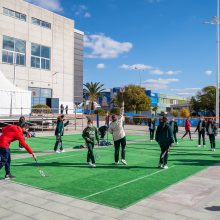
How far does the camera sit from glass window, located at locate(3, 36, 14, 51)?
4372cm

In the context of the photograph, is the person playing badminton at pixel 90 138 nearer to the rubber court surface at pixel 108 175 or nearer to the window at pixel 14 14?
the rubber court surface at pixel 108 175

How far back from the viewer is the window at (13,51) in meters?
43.8

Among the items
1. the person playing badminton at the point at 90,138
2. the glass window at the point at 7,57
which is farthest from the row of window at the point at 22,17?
the person playing badminton at the point at 90,138

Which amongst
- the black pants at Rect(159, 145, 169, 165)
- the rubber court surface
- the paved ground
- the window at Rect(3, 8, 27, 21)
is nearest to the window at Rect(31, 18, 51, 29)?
the window at Rect(3, 8, 27, 21)

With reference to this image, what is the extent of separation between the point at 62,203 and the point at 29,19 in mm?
44345

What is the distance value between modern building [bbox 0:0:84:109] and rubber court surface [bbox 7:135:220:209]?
33620 millimetres

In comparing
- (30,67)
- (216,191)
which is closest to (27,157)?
(216,191)

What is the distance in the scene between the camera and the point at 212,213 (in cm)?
660

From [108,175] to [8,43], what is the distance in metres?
38.5

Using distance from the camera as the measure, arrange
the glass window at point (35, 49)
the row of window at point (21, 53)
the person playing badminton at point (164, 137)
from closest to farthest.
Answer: the person playing badminton at point (164, 137) < the row of window at point (21, 53) < the glass window at point (35, 49)

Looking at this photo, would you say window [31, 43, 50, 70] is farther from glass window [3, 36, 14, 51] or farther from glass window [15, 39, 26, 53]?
glass window [3, 36, 14, 51]

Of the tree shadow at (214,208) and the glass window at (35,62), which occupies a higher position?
the glass window at (35,62)

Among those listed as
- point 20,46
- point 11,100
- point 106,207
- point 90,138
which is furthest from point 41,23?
point 106,207

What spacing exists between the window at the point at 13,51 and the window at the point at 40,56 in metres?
1.77
